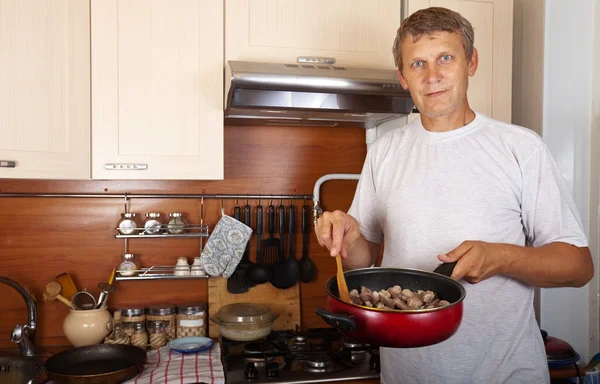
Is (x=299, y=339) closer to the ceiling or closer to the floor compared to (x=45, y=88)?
closer to the floor

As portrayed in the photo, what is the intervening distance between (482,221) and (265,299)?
1.10m

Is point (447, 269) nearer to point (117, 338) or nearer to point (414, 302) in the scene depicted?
point (414, 302)

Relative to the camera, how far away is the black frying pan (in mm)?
1525

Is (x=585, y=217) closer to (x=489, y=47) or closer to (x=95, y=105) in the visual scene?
(x=489, y=47)

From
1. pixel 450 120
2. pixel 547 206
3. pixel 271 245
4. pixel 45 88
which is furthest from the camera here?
pixel 271 245

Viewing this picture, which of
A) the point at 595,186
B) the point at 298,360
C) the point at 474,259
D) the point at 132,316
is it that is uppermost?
the point at 595,186

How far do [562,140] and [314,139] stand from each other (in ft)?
3.09

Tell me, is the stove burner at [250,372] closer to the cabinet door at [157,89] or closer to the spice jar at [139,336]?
the spice jar at [139,336]

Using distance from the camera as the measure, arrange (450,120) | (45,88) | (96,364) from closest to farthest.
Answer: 1. (450,120)
2. (45,88)
3. (96,364)

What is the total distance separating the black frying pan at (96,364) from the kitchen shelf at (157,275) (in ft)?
0.90

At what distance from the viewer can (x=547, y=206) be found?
3.90 feet

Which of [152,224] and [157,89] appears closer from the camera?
[157,89]

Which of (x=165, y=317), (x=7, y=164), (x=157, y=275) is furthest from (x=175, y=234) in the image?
(x=7, y=164)

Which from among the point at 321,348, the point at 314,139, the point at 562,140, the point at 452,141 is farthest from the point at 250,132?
the point at 562,140
